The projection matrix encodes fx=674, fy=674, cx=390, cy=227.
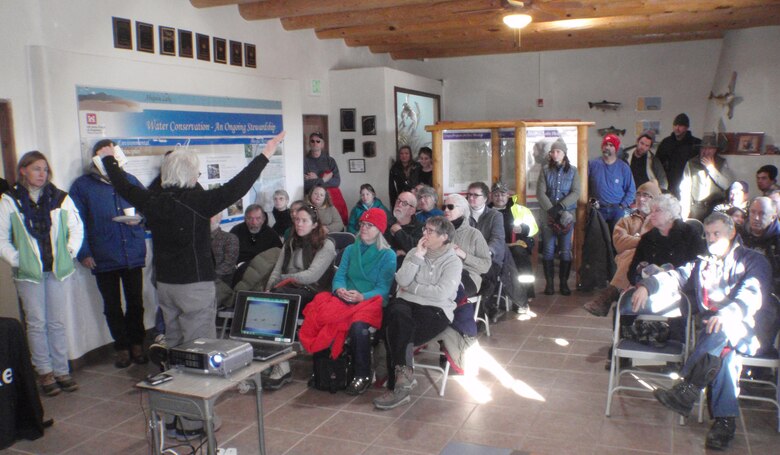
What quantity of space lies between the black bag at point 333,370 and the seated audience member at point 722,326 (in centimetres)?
191

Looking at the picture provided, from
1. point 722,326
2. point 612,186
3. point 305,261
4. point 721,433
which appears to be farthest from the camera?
point 612,186

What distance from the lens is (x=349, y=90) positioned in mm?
8711

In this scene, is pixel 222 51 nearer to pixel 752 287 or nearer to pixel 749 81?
pixel 752 287

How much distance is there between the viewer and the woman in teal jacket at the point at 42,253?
4.36m

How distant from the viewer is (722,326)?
364 cm

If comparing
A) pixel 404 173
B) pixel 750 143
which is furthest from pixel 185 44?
pixel 750 143

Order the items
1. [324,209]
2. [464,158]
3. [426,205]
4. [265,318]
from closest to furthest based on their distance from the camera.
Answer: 1. [265,318]
2. [426,205]
3. [324,209]
4. [464,158]

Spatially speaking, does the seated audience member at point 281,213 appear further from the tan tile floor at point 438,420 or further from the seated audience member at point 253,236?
the tan tile floor at point 438,420

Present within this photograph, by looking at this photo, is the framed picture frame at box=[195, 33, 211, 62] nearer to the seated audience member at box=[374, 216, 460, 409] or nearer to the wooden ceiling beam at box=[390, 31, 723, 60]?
the seated audience member at box=[374, 216, 460, 409]

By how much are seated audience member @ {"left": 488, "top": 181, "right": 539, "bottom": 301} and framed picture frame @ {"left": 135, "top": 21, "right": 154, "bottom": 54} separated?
11.2 ft

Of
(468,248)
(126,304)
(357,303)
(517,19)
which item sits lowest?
(126,304)

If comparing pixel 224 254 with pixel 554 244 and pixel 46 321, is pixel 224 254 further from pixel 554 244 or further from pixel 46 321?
pixel 554 244

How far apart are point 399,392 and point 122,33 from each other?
364cm

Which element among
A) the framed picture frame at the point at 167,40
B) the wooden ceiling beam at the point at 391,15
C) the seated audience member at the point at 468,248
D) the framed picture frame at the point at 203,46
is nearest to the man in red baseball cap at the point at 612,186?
the wooden ceiling beam at the point at 391,15
